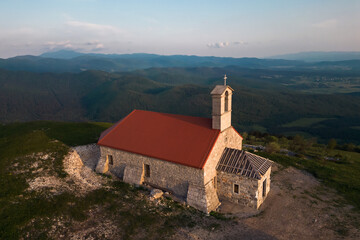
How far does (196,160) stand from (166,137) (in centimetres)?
510

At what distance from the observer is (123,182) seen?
88.6ft

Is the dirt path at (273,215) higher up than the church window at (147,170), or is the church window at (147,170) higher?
the church window at (147,170)

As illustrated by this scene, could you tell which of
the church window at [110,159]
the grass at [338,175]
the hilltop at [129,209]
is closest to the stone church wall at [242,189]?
the hilltop at [129,209]

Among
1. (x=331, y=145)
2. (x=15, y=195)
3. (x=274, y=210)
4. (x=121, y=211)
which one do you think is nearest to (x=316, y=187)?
(x=274, y=210)

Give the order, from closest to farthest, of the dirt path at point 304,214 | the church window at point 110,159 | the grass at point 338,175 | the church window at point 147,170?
1. the dirt path at point 304,214
2. the church window at point 147,170
3. the grass at point 338,175
4. the church window at point 110,159

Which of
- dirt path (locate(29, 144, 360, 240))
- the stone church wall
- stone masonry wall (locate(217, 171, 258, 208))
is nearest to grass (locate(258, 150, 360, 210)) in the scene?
dirt path (locate(29, 144, 360, 240))

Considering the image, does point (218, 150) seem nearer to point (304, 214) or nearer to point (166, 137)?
point (166, 137)

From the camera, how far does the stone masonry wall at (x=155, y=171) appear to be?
2308 cm

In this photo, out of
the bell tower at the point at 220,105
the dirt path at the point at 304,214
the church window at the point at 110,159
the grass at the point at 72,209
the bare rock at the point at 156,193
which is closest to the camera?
the grass at the point at 72,209

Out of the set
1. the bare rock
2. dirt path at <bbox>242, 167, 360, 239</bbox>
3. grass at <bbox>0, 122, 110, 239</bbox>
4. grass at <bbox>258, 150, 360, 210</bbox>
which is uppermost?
grass at <bbox>0, 122, 110, 239</bbox>

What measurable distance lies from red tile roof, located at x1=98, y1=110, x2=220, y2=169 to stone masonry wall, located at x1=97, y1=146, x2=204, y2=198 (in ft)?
2.58

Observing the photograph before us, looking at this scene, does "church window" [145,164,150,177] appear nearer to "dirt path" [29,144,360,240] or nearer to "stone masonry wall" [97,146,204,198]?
"stone masonry wall" [97,146,204,198]

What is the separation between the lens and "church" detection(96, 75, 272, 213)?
887 inches

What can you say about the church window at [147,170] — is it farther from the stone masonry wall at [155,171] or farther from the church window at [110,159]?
the church window at [110,159]
